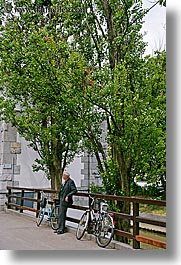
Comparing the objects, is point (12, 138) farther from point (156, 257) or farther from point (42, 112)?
point (156, 257)

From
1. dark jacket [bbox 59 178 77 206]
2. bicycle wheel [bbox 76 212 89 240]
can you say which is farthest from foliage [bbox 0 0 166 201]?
bicycle wheel [bbox 76 212 89 240]

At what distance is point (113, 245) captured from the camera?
506cm

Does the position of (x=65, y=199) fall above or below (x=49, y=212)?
above

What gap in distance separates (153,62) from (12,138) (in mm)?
3981

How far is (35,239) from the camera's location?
5742 mm

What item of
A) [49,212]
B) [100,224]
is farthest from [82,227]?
[49,212]

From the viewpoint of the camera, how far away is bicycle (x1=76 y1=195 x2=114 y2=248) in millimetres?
5195

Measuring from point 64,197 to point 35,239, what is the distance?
29.2 inches

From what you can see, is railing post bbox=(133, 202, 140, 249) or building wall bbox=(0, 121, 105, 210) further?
building wall bbox=(0, 121, 105, 210)

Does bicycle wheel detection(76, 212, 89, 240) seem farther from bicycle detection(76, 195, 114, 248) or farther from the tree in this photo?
the tree

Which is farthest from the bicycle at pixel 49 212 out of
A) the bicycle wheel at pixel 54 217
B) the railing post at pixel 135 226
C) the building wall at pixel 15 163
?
the railing post at pixel 135 226

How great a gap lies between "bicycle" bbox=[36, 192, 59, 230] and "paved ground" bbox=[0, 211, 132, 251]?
0.32ft

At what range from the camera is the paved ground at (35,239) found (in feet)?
17.1

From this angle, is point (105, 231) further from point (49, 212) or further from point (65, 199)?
point (49, 212)
